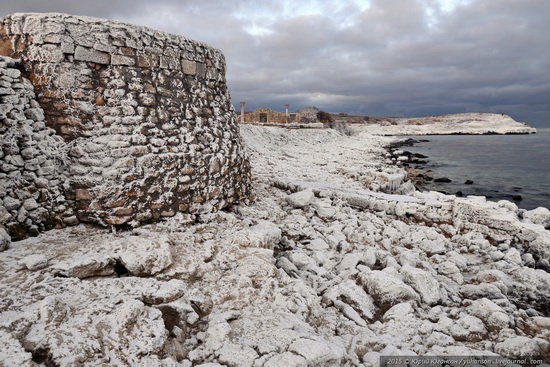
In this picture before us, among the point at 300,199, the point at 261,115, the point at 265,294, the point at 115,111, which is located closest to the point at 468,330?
the point at 265,294

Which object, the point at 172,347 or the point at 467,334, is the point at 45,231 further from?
the point at 467,334

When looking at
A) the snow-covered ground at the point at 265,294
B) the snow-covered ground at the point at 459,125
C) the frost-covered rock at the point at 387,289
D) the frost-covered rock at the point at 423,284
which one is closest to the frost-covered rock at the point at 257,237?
the snow-covered ground at the point at 265,294

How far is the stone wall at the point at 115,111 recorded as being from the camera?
15.1 feet

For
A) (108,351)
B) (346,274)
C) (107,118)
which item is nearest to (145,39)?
(107,118)

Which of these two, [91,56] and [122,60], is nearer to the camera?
[91,56]

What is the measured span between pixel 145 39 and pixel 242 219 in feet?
10.5

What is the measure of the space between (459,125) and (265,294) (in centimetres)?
11774

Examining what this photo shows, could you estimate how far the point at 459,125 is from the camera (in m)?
105

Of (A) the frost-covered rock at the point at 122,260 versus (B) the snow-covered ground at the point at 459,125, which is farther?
(B) the snow-covered ground at the point at 459,125

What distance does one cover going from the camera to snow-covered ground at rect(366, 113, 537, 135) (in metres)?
93.8

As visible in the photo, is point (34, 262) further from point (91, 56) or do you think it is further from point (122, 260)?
point (91, 56)

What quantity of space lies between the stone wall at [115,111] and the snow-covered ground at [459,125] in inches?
3142

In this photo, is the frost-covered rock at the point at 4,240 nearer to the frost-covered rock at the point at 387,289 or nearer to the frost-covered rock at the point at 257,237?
the frost-covered rock at the point at 257,237

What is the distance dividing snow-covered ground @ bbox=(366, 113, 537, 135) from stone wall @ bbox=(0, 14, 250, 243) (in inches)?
3142
